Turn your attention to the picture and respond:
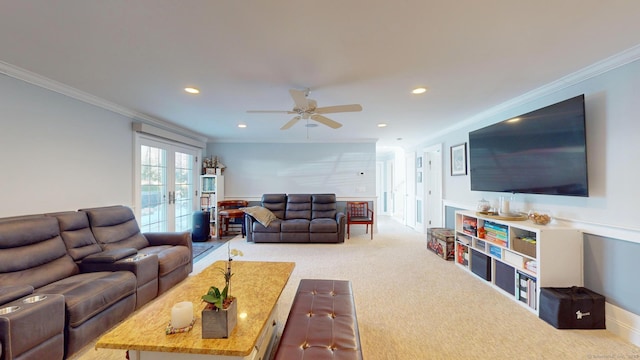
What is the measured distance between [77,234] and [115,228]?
0.42 meters

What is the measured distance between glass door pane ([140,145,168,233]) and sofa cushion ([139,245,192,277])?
121 cm

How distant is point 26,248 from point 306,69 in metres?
2.93

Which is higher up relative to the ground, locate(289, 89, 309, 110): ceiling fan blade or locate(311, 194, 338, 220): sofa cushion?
locate(289, 89, 309, 110): ceiling fan blade

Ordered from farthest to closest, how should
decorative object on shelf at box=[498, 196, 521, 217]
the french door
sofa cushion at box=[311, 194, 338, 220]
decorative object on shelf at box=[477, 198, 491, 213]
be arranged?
sofa cushion at box=[311, 194, 338, 220] < the french door < decorative object on shelf at box=[477, 198, 491, 213] < decorative object on shelf at box=[498, 196, 521, 217]

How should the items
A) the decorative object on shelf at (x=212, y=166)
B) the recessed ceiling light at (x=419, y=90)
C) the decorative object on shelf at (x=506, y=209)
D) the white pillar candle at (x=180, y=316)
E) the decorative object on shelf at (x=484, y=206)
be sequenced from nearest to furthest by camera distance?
1. the white pillar candle at (x=180, y=316)
2. the recessed ceiling light at (x=419, y=90)
3. the decorative object on shelf at (x=506, y=209)
4. the decorative object on shelf at (x=484, y=206)
5. the decorative object on shelf at (x=212, y=166)

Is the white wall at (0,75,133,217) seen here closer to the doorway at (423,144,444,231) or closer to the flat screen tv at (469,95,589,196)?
the flat screen tv at (469,95,589,196)

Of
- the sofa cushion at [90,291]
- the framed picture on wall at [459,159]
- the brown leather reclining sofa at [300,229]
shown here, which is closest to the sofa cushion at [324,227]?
the brown leather reclining sofa at [300,229]

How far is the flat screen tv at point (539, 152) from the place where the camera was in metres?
2.32

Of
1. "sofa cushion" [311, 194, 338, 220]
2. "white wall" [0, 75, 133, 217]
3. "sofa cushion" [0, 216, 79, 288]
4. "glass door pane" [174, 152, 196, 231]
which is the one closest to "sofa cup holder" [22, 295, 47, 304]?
"sofa cushion" [0, 216, 79, 288]

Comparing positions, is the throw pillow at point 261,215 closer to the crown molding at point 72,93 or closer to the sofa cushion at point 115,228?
the sofa cushion at point 115,228

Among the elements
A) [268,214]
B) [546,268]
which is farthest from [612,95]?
[268,214]

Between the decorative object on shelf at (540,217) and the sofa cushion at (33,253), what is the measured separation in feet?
15.7

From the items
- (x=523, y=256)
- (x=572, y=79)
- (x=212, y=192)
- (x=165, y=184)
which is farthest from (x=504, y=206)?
(x=212, y=192)

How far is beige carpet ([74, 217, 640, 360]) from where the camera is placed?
191cm
